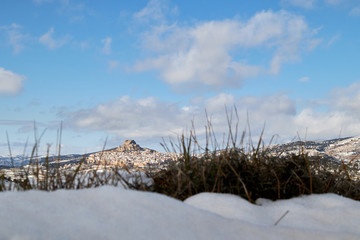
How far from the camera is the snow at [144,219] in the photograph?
1699mm

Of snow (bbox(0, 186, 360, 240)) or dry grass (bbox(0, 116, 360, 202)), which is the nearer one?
snow (bbox(0, 186, 360, 240))

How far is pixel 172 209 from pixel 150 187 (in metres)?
1.08

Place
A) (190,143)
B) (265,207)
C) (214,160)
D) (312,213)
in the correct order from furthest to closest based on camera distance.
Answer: (190,143) → (214,160) → (265,207) → (312,213)

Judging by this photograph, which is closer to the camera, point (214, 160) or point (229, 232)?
point (229, 232)

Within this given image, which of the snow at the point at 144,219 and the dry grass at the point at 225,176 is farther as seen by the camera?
the dry grass at the point at 225,176

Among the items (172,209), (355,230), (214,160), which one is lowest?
(355,230)

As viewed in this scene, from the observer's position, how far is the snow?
5.57 ft

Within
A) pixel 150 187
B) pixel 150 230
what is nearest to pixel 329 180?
pixel 150 187

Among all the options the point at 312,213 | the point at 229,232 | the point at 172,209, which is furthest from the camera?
the point at 312,213

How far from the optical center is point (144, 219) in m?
1.80

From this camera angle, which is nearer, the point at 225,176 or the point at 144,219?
the point at 144,219

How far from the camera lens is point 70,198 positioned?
203cm

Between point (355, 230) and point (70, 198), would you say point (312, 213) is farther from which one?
point (70, 198)

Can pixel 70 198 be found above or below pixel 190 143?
below
